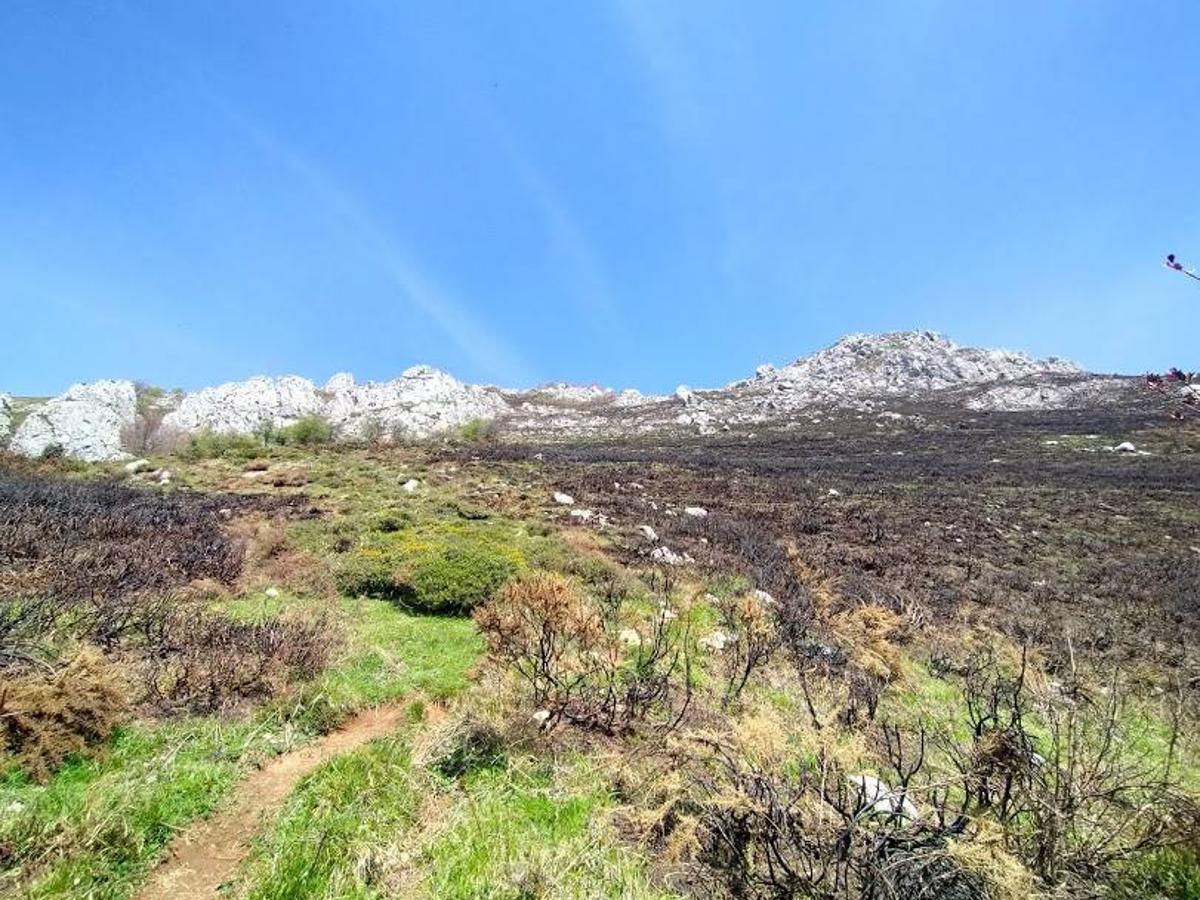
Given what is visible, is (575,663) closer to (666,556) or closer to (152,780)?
(152,780)

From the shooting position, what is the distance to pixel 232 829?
4680mm

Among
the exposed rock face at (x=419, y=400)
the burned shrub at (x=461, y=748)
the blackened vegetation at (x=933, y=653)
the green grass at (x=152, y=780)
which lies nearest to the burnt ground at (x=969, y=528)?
the blackened vegetation at (x=933, y=653)

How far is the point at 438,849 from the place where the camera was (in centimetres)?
434

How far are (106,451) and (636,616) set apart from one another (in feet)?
88.4

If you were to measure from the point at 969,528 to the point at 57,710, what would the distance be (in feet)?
69.2

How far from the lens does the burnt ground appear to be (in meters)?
12.1

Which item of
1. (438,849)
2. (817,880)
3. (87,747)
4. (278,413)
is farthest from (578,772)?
(278,413)

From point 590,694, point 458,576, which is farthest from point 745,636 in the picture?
point 458,576

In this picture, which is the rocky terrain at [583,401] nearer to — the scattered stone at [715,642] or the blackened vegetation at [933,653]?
the blackened vegetation at [933,653]

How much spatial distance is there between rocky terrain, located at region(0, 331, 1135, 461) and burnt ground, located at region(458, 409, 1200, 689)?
21.1 meters

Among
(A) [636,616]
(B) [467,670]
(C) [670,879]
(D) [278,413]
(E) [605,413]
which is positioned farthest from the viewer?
(D) [278,413]

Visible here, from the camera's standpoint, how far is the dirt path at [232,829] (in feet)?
13.3

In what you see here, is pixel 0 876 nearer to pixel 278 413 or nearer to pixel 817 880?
pixel 817 880

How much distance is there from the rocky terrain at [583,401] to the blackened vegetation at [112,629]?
17198mm
